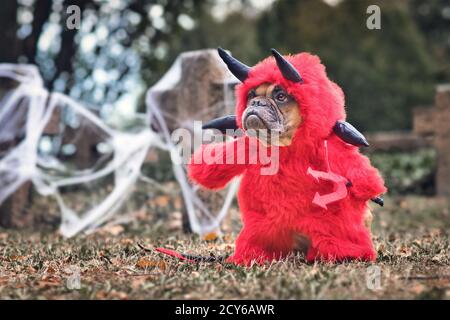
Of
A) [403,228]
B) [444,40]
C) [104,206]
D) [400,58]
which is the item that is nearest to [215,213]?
[104,206]

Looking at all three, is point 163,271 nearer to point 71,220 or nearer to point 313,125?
point 313,125

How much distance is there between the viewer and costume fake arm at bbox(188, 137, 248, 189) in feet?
15.0

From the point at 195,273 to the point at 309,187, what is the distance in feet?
2.97

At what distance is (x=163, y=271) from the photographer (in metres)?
4.18

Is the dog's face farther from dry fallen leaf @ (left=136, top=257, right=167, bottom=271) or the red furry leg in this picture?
dry fallen leaf @ (left=136, top=257, right=167, bottom=271)

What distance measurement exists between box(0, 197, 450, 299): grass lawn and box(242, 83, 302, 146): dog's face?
30.9 inches

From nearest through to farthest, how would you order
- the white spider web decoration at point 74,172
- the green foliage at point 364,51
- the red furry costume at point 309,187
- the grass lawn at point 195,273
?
1. the grass lawn at point 195,273
2. the red furry costume at point 309,187
3. the white spider web decoration at point 74,172
4. the green foliage at point 364,51

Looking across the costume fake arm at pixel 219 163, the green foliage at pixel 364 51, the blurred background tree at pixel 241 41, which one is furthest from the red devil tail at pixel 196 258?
the green foliage at pixel 364 51

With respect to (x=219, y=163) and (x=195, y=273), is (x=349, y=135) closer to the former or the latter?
(x=219, y=163)

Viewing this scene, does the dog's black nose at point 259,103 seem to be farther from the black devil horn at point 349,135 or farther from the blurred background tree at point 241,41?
the blurred background tree at point 241,41

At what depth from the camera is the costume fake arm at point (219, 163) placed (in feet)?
15.0

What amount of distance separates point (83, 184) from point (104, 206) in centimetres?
182

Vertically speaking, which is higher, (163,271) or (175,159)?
(175,159)

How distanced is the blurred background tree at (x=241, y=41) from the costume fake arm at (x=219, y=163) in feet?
15.6
